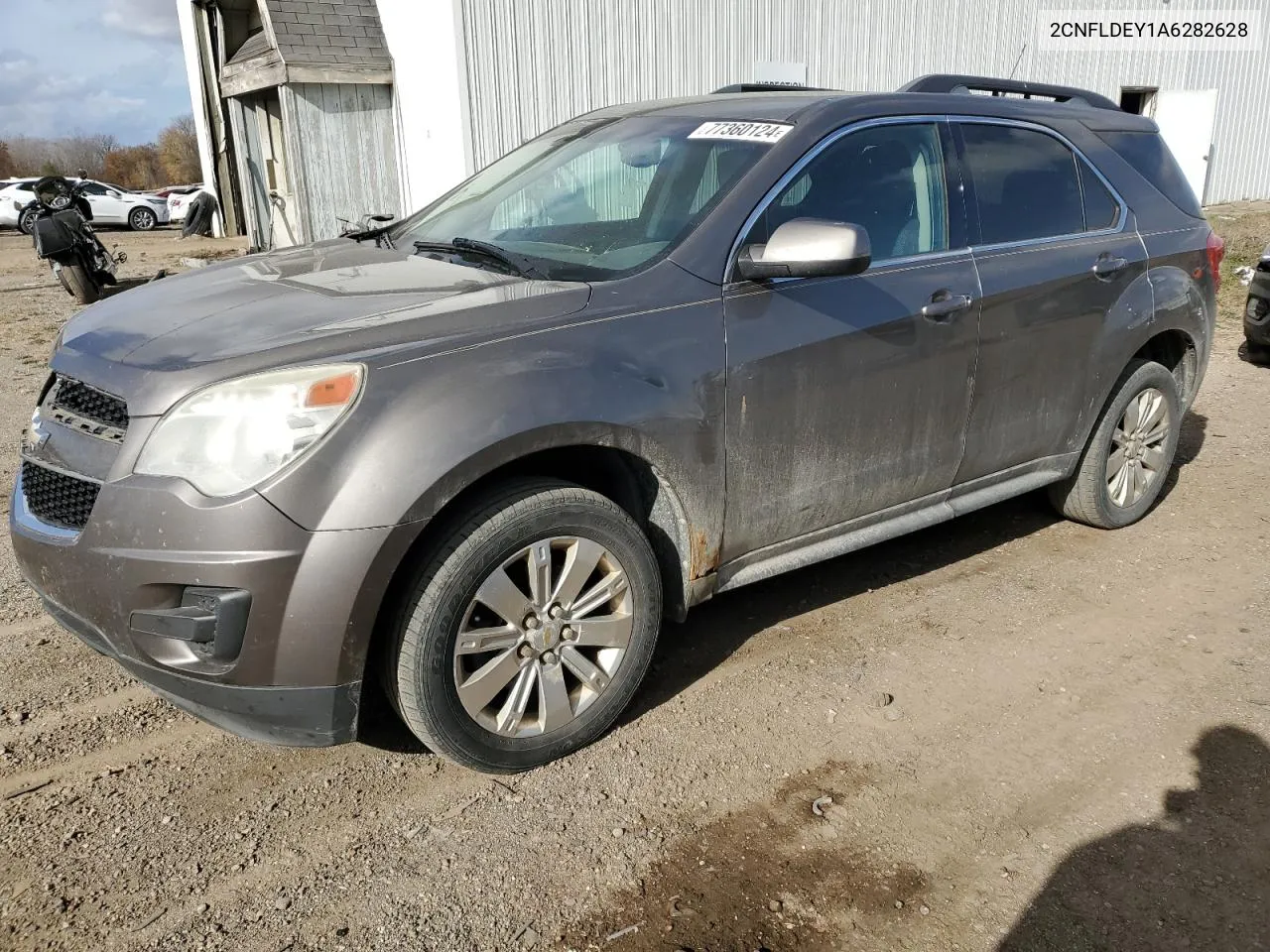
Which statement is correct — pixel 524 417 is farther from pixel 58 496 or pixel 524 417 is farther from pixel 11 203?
pixel 11 203

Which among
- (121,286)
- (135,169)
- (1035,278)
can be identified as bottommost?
(135,169)

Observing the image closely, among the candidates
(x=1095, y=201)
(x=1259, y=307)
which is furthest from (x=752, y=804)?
(x=1259, y=307)

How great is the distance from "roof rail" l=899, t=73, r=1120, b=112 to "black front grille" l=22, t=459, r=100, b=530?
3.20m

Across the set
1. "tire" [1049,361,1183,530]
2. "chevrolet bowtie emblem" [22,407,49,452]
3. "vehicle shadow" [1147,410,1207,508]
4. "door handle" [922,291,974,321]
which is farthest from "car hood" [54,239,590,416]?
"vehicle shadow" [1147,410,1207,508]

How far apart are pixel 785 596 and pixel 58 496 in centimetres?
263

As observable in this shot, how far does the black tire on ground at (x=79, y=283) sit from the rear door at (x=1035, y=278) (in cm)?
1159

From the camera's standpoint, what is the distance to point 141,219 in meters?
27.3

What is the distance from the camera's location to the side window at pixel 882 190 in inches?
132

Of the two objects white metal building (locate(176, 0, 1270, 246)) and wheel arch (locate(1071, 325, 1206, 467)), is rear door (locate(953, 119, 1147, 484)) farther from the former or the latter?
white metal building (locate(176, 0, 1270, 246))

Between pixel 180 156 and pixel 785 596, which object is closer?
pixel 785 596

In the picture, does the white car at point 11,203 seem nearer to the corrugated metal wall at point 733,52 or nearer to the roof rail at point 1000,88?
the corrugated metal wall at point 733,52

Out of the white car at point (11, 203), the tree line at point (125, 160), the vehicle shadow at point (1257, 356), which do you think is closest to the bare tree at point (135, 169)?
the tree line at point (125, 160)

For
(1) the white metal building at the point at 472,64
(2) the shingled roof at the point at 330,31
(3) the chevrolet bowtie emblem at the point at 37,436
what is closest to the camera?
(3) the chevrolet bowtie emblem at the point at 37,436

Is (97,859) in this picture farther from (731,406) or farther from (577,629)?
(731,406)
